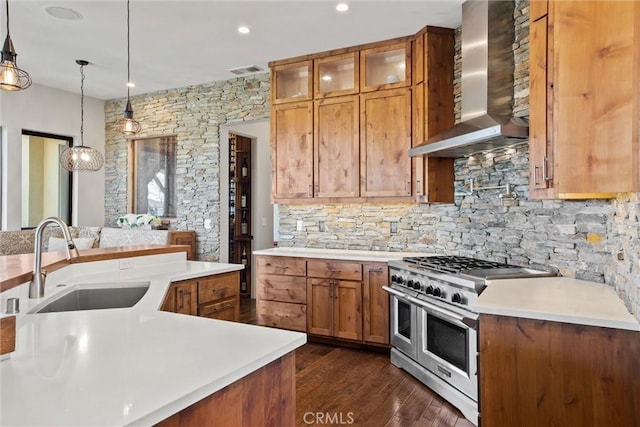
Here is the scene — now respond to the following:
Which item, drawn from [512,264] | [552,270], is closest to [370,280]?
[512,264]

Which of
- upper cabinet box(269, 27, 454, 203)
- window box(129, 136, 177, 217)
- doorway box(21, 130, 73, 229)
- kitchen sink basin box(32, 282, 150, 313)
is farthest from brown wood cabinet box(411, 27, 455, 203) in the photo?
doorway box(21, 130, 73, 229)

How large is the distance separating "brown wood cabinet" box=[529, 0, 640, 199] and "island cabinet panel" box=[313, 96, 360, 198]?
6.69ft

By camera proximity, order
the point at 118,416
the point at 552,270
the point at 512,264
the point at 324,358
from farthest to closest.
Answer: the point at 324,358 → the point at 512,264 → the point at 552,270 → the point at 118,416

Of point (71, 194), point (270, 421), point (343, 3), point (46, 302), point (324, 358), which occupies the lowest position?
point (324, 358)

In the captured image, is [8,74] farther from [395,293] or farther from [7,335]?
[395,293]

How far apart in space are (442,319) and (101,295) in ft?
7.26

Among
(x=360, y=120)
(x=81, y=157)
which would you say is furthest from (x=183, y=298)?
(x=81, y=157)

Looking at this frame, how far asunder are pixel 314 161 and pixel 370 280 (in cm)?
144

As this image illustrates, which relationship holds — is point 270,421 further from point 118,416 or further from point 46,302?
point 46,302

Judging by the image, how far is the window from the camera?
5883 mm

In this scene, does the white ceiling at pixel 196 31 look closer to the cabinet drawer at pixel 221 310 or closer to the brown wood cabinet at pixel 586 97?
the brown wood cabinet at pixel 586 97

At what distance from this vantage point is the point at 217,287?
9.76 ft

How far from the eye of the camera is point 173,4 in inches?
130

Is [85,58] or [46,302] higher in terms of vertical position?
[85,58]
